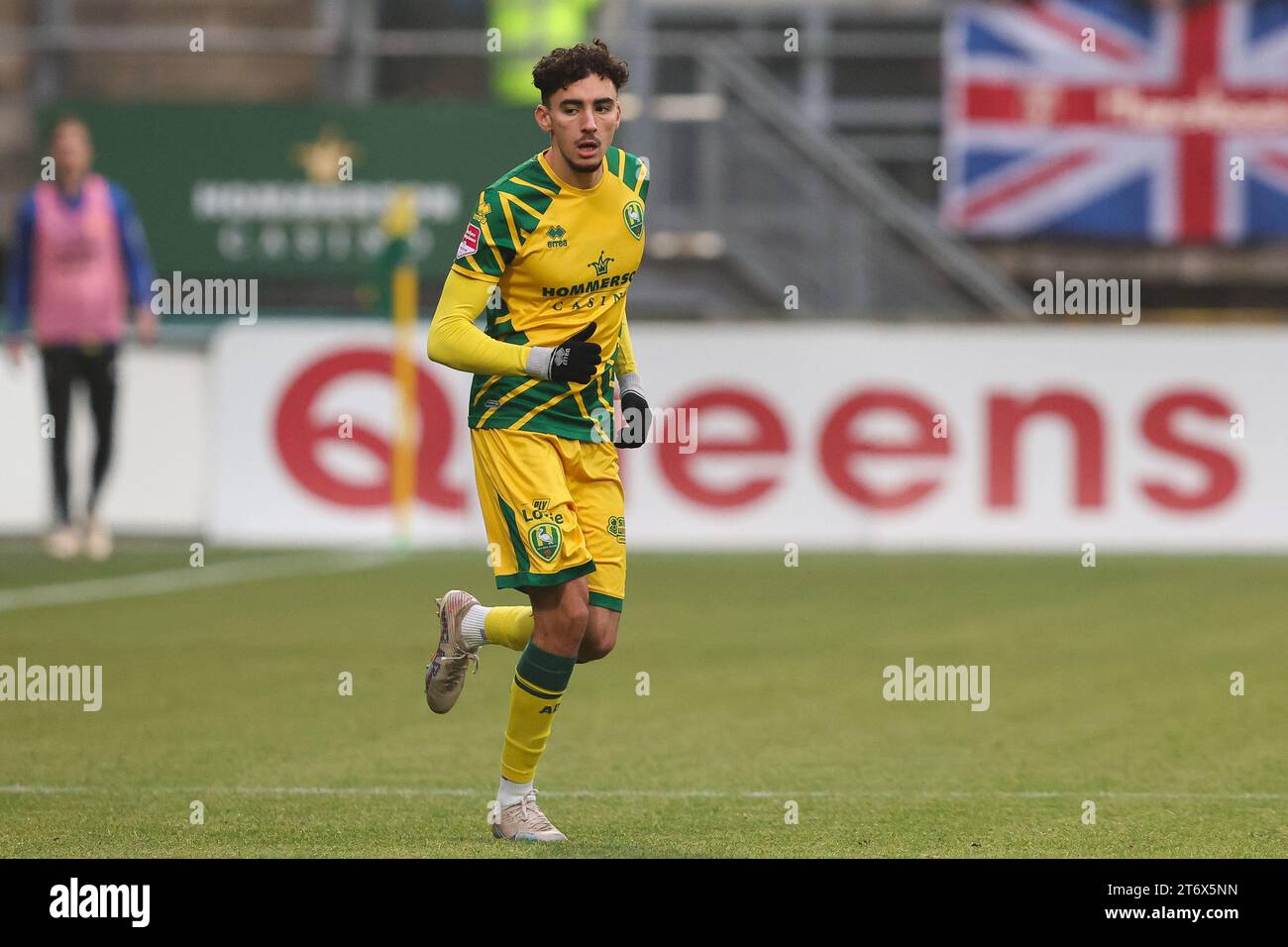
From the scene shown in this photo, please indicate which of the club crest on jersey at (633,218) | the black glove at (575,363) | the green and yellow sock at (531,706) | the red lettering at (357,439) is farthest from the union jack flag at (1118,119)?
the black glove at (575,363)

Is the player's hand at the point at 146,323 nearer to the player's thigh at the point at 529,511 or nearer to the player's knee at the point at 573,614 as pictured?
the player's thigh at the point at 529,511

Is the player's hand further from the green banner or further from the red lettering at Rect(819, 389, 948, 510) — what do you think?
the red lettering at Rect(819, 389, 948, 510)

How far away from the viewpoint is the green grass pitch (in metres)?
6.54

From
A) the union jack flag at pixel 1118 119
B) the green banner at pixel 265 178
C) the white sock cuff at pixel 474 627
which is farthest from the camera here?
the union jack flag at pixel 1118 119

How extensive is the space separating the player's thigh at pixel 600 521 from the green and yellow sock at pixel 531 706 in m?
0.17

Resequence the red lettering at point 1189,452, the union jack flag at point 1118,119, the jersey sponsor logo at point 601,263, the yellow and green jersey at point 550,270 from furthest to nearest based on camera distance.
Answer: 1. the union jack flag at point 1118,119
2. the red lettering at point 1189,452
3. the jersey sponsor logo at point 601,263
4. the yellow and green jersey at point 550,270

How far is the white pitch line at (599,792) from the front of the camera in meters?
7.18

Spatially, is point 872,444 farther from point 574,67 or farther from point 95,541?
point 574,67

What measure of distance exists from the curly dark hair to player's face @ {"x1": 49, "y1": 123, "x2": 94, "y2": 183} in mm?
9250

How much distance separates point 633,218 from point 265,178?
44.1ft

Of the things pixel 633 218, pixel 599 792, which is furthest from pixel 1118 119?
pixel 633 218

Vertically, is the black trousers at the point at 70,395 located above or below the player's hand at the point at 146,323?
below
